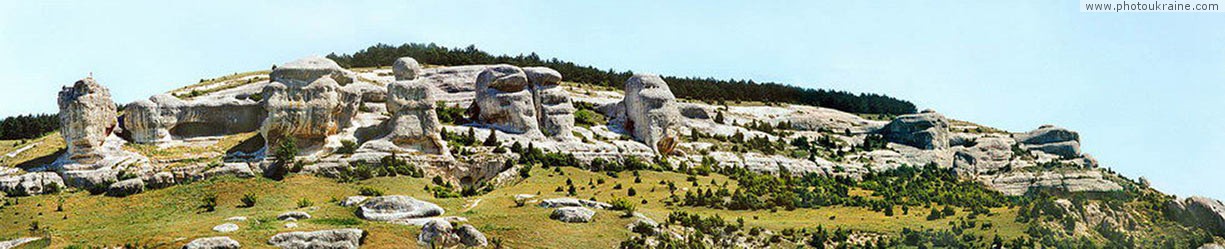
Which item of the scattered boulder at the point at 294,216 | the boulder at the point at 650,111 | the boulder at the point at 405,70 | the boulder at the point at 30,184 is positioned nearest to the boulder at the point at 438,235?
the scattered boulder at the point at 294,216

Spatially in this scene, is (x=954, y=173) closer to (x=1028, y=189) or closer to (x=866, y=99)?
(x=1028, y=189)

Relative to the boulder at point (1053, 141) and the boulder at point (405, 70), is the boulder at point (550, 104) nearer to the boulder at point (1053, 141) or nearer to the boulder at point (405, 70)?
the boulder at point (405, 70)

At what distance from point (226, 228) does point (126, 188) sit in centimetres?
1161

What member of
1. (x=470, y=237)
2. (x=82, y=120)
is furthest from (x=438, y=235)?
(x=82, y=120)

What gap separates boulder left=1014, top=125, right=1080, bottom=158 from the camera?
7512cm

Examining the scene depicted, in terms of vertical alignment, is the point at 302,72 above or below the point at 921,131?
above

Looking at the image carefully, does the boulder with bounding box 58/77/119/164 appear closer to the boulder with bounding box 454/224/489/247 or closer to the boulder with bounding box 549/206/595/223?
the boulder with bounding box 454/224/489/247

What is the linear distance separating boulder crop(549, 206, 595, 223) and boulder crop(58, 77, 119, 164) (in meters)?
22.3

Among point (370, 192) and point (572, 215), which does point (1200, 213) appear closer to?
point (572, 215)

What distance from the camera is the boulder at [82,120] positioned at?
49969 mm

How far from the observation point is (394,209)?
4272cm

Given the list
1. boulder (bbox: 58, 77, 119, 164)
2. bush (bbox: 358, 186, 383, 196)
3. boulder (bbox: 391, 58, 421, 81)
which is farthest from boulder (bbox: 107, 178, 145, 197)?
boulder (bbox: 391, 58, 421, 81)

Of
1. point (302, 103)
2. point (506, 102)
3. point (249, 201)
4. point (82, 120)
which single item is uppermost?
point (302, 103)

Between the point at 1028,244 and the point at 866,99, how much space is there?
6033 cm
